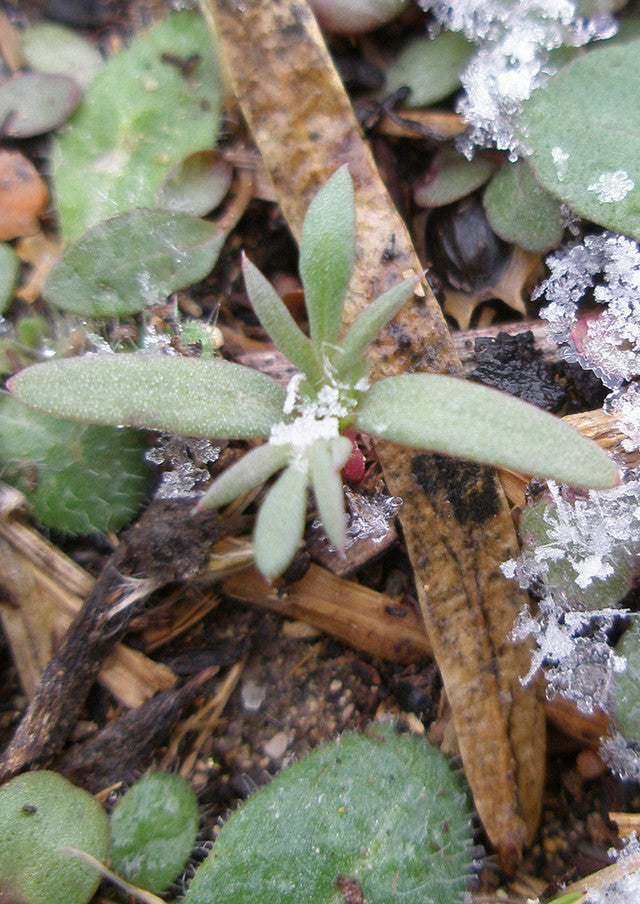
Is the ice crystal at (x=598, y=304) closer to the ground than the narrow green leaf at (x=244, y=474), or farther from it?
closer to the ground

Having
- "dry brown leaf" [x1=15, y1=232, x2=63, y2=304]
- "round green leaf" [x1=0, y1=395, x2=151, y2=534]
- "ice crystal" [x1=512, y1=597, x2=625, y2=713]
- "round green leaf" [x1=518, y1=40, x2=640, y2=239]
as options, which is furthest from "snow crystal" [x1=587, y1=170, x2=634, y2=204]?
"dry brown leaf" [x1=15, y1=232, x2=63, y2=304]

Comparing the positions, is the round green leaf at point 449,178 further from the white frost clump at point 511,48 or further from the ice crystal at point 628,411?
the ice crystal at point 628,411

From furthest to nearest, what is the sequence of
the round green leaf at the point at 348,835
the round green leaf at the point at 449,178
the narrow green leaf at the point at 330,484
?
1. the round green leaf at the point at 449,178
2. the round green leaf at the point at 348,835
3. the narrow green leaf at the point at 330,484

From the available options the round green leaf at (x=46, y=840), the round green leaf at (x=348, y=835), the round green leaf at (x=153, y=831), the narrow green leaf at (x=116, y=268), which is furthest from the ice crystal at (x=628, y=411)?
the round green leaf at (x=46, y=840)

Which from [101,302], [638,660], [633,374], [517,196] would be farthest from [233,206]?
[638,660]

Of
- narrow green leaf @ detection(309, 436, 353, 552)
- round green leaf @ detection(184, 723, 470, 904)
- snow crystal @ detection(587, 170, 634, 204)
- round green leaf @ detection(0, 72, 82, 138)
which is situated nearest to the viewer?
narrow green leaf @ detection(309, 436, 353, 552)

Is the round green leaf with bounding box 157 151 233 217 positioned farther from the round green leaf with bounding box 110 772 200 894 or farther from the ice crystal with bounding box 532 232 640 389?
the round green leaf with bounding box 110 772 200 894

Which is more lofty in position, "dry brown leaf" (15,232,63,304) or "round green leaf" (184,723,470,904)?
"dry brown leaf" (15,232,63,304)
